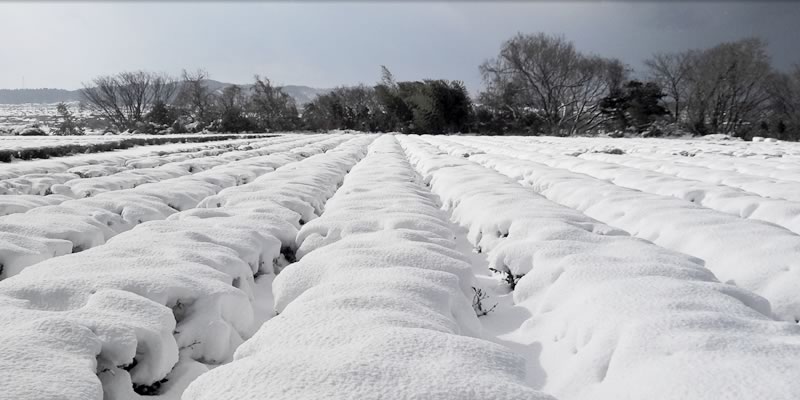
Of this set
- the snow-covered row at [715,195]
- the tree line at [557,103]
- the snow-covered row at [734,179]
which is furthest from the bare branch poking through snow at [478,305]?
the tree line at [557,103]

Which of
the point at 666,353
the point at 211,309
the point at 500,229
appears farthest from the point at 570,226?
the point at 211,309

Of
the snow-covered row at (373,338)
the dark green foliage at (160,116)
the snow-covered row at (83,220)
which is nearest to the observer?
the snow-covered row at (373,338)

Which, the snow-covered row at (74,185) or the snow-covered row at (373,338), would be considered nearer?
the snow-covered row at (373,338)

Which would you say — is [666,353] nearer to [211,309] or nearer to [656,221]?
[211,309]

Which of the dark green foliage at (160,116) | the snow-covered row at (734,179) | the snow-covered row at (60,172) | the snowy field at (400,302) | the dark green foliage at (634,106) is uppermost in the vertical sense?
the dark green foliage at (634,106)

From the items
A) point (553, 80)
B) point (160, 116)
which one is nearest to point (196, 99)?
point (160, 116)

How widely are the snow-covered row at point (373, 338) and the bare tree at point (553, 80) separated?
1394 inches

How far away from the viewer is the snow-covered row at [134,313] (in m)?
1.53

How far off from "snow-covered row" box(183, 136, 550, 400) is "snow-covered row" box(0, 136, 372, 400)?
33cm

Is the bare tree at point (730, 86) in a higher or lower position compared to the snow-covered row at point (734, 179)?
higher

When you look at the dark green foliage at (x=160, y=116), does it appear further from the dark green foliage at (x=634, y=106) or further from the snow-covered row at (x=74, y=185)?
the dark green foliage at (x=634, y=106)

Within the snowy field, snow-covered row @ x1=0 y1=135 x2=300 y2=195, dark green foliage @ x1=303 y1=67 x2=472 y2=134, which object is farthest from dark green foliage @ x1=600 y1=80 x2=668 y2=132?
the snowy field

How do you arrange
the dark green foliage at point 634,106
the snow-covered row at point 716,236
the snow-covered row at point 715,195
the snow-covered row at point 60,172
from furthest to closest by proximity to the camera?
the dark green foliage at point 634,106
the snow-covered row at point 60,172
the snow-covered row at point 715,195
the snow-covered row at point 716,236

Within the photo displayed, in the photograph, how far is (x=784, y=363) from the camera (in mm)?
1411
